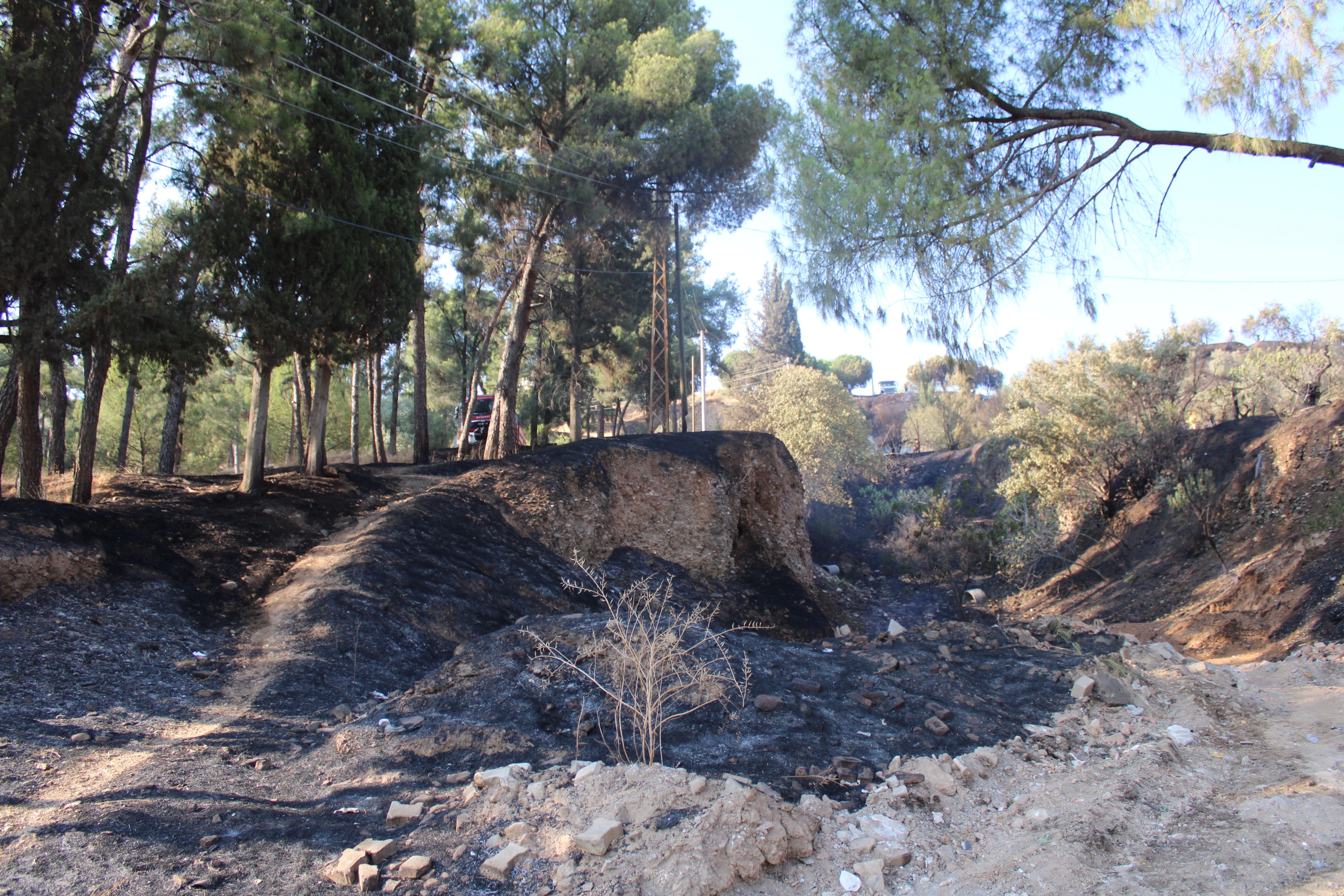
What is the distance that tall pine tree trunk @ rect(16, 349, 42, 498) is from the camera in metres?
8.88

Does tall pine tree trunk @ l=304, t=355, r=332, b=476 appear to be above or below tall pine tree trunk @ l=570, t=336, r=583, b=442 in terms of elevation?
below

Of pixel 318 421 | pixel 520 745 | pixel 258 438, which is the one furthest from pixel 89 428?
pixel 520 745

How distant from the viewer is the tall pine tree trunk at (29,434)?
8.88 metres

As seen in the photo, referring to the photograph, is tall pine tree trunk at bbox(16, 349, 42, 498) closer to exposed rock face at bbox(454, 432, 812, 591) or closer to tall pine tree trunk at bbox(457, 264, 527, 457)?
exposed rock face at bbox(454, 432, 812, 591)

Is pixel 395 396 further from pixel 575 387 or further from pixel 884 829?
pixel 884 829

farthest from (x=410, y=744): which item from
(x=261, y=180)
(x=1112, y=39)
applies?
(x=1112, y=39)

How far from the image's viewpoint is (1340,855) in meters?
3.83

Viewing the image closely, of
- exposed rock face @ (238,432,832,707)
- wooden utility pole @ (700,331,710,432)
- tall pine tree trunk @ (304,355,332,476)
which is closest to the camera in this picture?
exposed rock face @ (238,432,832,707)

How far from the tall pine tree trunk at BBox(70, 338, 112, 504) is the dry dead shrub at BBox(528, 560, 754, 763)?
271 inches

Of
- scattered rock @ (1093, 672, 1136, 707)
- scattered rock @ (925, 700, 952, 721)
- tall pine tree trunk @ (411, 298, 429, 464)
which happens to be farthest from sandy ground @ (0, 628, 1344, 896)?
tall pine tree trunk @ (411, 298, 429, 464)

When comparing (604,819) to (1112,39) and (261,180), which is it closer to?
(1112,39)

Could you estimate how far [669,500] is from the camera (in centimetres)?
1462

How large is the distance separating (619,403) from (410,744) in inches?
1273

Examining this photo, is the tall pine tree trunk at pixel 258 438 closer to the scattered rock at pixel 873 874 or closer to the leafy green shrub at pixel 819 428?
the scattered rock at pixel 873 874
